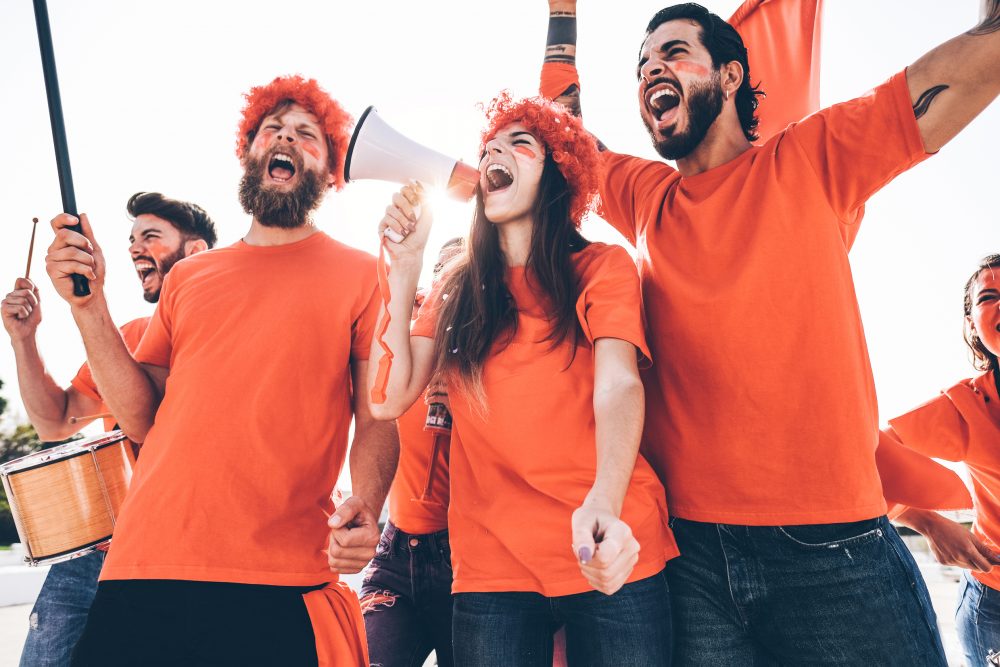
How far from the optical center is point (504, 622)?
6.72 ft

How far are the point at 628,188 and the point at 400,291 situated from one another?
1.19 metres

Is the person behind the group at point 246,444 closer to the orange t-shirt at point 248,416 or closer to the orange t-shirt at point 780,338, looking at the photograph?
the orange t-shirt at point 248,416

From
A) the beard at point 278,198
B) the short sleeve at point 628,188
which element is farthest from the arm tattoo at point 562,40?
the beard at point 278,198

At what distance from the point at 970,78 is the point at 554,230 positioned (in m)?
1.32

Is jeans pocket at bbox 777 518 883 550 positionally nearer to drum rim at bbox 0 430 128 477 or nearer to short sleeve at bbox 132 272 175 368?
short sleeve at bbox 132 272 175 368

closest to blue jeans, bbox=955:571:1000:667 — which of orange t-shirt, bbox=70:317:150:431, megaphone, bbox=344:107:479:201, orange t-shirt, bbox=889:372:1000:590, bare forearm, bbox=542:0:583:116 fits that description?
orange t-shirt, bbox=889:372:1000:590

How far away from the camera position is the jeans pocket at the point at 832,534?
204 cm

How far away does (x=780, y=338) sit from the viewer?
2.16 m

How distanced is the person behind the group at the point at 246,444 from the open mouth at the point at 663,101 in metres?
1.27

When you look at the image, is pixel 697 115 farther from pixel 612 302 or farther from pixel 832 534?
pixel 832 534

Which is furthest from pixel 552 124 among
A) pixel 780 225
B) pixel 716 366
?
pixel 716 366

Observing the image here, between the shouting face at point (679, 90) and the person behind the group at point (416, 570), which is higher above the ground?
the shouting face at point (679, 90)

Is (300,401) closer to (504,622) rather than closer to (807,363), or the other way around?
(504,622)

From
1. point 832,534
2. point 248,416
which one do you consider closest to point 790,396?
point 832,534
